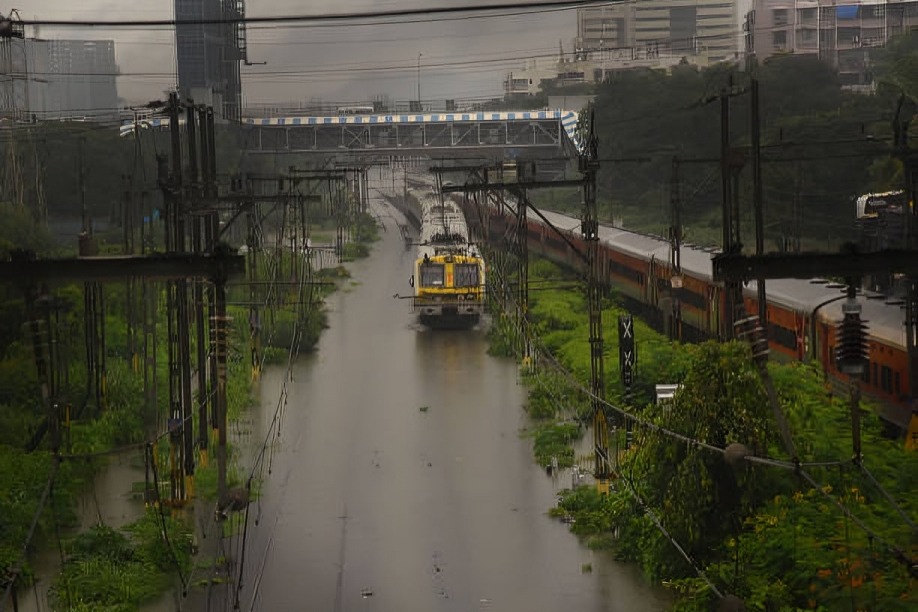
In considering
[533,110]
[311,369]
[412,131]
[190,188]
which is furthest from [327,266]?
[190,188]

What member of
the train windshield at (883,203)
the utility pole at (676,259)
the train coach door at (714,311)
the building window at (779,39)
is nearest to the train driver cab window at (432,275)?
the utility pole at (676,259)

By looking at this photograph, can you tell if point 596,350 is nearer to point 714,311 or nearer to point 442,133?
point 714,311

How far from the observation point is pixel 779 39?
1271 inches

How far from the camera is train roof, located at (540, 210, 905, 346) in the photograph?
1419cm

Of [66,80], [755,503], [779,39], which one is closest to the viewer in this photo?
[755,503]

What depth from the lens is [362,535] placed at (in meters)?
13.1

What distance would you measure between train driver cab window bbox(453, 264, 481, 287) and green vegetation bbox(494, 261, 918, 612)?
13.8 metres

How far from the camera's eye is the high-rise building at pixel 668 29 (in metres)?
28.0

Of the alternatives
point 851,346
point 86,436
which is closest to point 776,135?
point 86,436

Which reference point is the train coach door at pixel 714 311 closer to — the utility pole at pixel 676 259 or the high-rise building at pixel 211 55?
the utility pole at pixel 676 259

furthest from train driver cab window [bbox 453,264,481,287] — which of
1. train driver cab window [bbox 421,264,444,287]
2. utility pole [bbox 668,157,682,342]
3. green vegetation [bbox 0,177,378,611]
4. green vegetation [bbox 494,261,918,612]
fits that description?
green vegetation [bbox 494,261,918,612]

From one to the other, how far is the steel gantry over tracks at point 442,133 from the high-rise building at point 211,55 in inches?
399

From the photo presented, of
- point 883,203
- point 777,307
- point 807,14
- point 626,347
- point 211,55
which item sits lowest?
point 626,347

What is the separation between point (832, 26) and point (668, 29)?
464 centimetres
